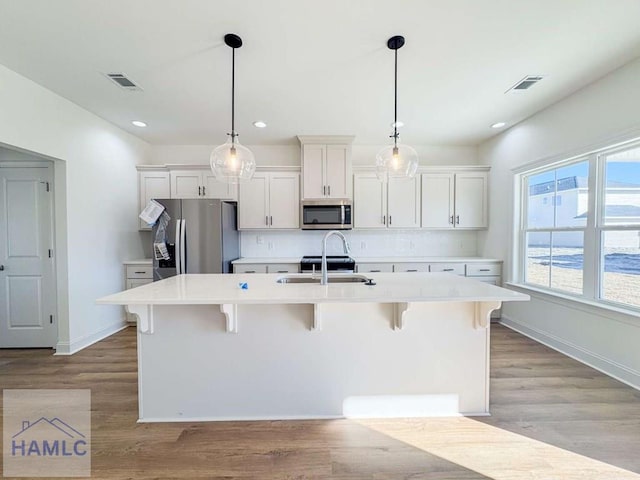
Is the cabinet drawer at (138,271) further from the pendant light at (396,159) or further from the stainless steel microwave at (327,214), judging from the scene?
the pendant light at (396,159)

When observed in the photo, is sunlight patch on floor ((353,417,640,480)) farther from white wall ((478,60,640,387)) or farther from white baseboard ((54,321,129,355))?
white baseboard ((54,321,129,355))

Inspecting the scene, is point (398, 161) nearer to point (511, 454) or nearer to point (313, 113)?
point (313, 113)

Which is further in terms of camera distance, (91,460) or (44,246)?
(44,246)

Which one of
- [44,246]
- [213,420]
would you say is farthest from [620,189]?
[44,246]

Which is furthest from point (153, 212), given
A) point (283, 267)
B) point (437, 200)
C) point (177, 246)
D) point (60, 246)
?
point (437, 200)

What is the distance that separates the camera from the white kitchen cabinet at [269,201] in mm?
4285

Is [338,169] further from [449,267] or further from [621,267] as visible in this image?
[621,267]

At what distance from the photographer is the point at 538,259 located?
3.58m

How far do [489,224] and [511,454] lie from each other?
11.1 ft

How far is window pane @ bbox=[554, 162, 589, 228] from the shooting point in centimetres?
292

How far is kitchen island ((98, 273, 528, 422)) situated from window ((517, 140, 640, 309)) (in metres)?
1.59

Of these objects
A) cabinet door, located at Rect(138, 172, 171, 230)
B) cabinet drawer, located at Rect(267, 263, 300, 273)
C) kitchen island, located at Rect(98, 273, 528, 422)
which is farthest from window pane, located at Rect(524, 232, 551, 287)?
cabinet door, located at Rect(138, 172, 171, 230)

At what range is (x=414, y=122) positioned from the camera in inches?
143

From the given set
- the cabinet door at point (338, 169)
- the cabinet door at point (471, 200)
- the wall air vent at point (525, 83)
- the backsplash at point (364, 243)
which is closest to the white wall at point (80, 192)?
the backsplash at point (364, 243)
